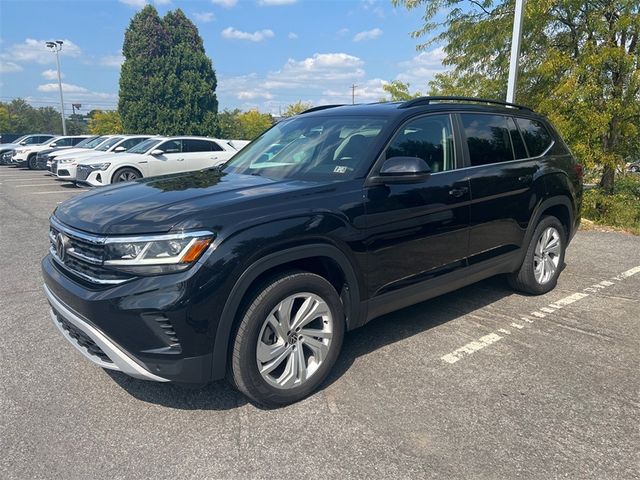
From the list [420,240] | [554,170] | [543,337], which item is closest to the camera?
[420,240]

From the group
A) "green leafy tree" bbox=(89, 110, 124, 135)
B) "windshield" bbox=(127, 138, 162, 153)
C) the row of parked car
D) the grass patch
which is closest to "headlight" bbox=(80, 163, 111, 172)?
the row of parked car

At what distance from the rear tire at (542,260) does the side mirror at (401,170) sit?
6.60ft

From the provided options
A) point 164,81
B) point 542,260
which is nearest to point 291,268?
point 542,260

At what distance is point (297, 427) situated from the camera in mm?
2744

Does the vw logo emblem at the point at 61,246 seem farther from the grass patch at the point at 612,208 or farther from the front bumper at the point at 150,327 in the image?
the grass patch at the point at 612,208

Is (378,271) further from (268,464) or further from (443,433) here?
(268,464)

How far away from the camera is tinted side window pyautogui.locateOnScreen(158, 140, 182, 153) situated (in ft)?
45.3

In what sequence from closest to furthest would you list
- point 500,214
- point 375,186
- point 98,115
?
point 375,186
point 500,214
point 98,115

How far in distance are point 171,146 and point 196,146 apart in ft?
2.40

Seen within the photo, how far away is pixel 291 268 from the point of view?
116 inches

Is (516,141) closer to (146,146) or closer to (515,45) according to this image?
(515,45)

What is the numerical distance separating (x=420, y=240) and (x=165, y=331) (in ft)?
6.15

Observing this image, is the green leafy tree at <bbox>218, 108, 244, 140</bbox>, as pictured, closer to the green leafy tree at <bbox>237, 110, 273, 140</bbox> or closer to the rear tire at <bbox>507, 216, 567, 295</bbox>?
the green leafy tree at <bbox>237, 110, 273, 140</bbox>

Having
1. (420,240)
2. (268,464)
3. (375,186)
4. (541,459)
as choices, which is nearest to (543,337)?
(420,240)
